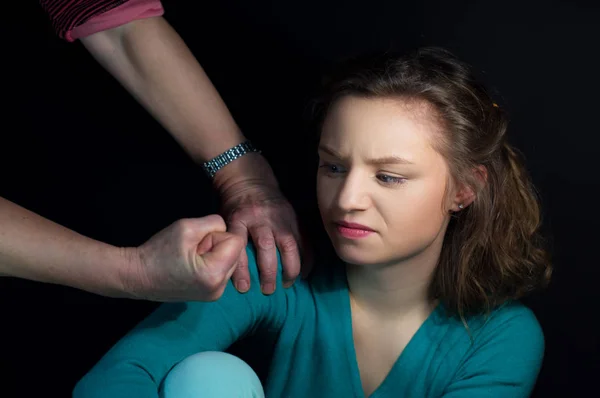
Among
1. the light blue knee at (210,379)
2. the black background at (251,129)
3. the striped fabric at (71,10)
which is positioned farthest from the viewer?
the black background at (251,129)

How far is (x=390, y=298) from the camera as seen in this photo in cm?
151

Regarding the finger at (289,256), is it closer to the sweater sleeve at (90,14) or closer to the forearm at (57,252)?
the forearm at (57,252)

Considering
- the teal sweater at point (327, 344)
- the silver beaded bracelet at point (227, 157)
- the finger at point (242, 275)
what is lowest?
the teal sweater at point (327, 344)

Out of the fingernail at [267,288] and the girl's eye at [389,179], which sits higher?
the girl's eye at [389,179]

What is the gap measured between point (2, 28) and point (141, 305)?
2.04 feet

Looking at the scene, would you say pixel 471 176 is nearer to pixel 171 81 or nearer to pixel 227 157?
pixel 227 157

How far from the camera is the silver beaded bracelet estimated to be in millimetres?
1623

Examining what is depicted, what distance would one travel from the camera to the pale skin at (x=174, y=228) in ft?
3.96

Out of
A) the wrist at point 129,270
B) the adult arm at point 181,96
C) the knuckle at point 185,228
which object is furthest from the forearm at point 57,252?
the adult arm at point 181,96

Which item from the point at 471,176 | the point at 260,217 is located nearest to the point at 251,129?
the point at 260,217

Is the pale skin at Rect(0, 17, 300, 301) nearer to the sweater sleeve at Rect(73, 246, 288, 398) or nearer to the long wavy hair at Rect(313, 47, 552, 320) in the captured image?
the sweater sleeve at Rect(73, 246, 288, 398)

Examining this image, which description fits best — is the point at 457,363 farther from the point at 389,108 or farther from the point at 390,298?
the point at 389,108

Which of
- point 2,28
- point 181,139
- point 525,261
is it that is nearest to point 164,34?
point 181,139

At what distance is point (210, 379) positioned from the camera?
1.31m
